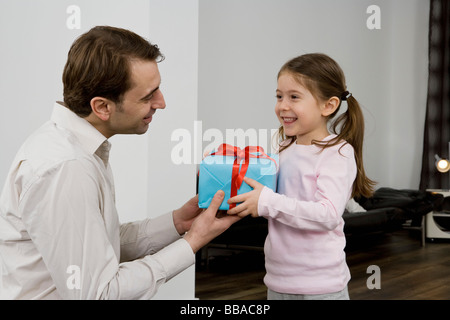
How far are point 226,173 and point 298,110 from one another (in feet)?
0.94

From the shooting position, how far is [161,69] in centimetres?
230

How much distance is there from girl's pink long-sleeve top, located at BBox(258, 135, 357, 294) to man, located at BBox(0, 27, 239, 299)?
20cm

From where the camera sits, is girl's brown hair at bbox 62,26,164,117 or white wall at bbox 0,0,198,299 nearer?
girl's brown hair at bbox 62,26,164,117

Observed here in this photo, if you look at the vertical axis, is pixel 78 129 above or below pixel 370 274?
above

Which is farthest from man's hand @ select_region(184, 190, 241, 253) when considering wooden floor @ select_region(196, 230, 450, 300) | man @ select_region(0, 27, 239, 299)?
wooden floor @ select_region(196, 230, 450, 300)

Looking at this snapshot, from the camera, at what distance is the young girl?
4.43 feet

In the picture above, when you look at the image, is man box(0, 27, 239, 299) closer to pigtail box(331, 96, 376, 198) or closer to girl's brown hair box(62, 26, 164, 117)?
girl's brown hair box(62, 26, 164, 117)

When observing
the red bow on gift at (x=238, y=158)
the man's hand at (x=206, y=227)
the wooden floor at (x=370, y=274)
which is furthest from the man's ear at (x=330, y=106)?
the wooden floor at (x=370, y=274)

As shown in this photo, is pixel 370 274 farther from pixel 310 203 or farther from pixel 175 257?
pixel 175 257

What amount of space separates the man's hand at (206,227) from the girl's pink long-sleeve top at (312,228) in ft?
0.52

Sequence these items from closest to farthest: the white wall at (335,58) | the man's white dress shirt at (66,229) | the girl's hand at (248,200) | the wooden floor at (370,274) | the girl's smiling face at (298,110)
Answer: the man's white dress shirt at (66,229) → the girl's hand at (248,200) → the girl's smiling face at (298,110) → the wooden floor at (370,274) → the white wall at (335,58)

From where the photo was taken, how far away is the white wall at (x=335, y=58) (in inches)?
161

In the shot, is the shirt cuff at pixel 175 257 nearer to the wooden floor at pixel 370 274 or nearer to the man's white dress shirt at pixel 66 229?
the man's white dress shirt at pixel 66 229

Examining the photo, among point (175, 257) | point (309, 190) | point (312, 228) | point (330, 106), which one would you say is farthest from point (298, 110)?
point (175, 257)
